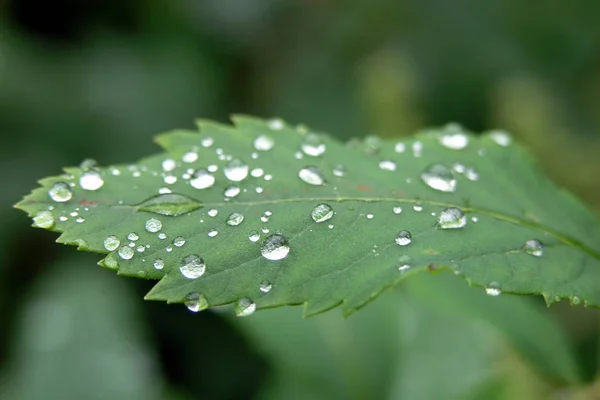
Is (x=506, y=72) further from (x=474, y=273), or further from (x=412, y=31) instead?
(x=474, y=273)

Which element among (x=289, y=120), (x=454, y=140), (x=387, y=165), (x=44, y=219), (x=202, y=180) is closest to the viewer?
(x=44, y=219)

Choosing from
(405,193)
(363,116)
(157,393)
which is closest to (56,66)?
(363,116)

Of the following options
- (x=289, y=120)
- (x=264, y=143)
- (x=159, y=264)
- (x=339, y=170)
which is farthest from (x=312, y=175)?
(x=289, y=120)

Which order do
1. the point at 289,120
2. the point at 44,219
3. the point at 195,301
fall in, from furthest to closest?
the point at 289,120, the point at 44,219, the point at 195,301

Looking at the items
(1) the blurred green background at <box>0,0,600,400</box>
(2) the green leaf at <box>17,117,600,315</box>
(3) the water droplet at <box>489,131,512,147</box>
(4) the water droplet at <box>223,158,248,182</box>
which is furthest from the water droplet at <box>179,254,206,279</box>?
(1) the blurred green background at <box>0,0,600,400</box>

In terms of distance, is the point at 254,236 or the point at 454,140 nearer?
the point at 254,236

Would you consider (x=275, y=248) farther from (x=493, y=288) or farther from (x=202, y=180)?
(x=493, y=288)
